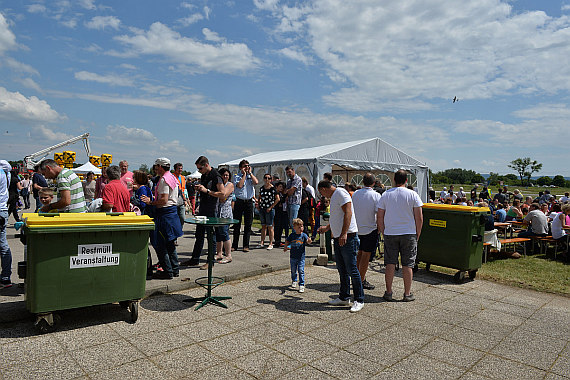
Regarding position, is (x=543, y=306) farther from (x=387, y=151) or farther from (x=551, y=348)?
(x=387, y=151)

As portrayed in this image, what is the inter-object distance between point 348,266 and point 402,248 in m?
0.96

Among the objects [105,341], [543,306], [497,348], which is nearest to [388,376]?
[497,348]

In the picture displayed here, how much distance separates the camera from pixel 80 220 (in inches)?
152

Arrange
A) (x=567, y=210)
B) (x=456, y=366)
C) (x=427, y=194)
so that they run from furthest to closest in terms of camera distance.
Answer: (x=427, y=194)
(x=567, y=210)
(x=456, y=366)

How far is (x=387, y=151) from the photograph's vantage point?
18.3m

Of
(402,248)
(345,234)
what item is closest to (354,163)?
→ (402,248)

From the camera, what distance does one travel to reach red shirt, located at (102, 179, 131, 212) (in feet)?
16.7

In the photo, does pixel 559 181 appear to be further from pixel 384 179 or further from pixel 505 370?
pixel 505 370

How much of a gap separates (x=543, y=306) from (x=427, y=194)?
14740mm

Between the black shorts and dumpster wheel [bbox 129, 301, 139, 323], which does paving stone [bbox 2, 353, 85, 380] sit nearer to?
dumpster wheel [bbox 129, 301, 139, 323]

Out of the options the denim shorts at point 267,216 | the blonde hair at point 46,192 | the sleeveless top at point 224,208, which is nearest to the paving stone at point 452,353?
the sleeveless top at point 224,208

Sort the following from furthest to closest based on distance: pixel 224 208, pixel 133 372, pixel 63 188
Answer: pixel 224 208 → pixel 63 188 → pixel 133 372

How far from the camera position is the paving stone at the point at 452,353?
347cm

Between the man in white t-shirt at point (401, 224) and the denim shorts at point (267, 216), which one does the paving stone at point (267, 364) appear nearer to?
the man in white t-shirt at point (401, 224)
